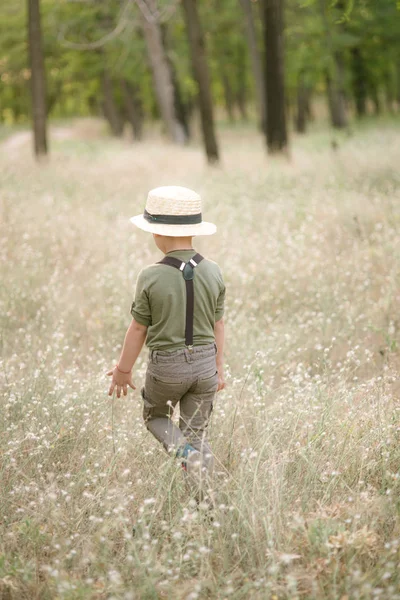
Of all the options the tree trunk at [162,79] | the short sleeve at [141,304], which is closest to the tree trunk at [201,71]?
the tree trunk at [162,79]

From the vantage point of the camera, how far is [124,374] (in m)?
3.61

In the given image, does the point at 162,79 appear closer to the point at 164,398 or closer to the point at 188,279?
the point at 188,279

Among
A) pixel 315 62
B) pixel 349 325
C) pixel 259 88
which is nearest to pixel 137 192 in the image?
pixel 349 325

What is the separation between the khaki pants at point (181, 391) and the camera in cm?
351

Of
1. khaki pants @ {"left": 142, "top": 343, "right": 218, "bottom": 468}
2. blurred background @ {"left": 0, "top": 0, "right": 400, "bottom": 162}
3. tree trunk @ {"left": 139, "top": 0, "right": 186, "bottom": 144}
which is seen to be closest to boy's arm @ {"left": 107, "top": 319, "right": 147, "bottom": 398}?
khaki pants @ {"left": 142, "top": 343, "right": 218, "bottom": 468}

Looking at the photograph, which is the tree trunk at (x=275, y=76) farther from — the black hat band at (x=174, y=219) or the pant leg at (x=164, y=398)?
the pant leg at (x=164, y=398)

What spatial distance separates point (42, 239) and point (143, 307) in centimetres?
571

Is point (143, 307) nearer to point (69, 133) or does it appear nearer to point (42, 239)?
point (42, 239)

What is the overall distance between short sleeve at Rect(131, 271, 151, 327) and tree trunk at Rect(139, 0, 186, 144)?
63.6 ft

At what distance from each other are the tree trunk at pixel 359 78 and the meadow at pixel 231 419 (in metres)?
28.2

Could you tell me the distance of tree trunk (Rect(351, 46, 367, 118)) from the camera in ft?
117

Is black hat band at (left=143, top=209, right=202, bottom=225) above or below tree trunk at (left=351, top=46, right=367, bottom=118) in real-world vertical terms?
below

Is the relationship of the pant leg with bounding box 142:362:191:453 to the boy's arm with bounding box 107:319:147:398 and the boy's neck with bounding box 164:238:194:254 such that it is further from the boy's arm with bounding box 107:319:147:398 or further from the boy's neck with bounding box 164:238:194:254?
the boy's neck with bounding box 164:238:194:254

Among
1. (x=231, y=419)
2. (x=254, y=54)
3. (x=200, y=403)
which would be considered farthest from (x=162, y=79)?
(x=200, y=403)
